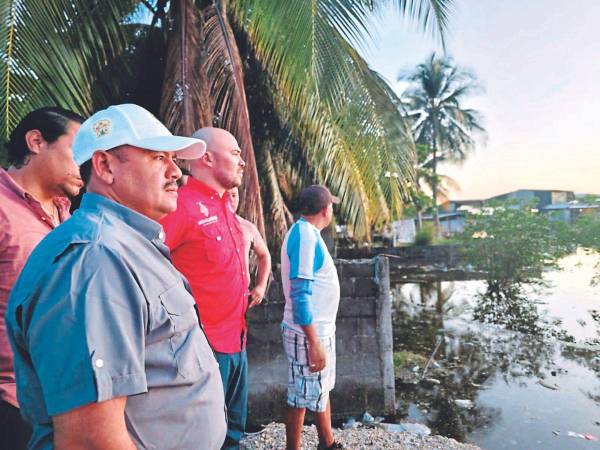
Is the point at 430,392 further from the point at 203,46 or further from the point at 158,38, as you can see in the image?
the point at 158,38

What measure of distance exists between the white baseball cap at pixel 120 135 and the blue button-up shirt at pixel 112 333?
0.46ft

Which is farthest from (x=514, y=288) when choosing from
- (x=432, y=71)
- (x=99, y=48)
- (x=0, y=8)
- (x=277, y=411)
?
(x=432, y=71)

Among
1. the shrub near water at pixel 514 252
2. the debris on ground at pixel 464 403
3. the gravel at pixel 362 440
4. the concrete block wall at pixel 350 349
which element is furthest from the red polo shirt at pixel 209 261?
the shrub near water at pixel 514 252

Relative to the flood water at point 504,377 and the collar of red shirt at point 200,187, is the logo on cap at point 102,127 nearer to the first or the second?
the collar of red shirt at point 200,187

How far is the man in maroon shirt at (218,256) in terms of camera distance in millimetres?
2201

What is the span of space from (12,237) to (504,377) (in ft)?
18.9

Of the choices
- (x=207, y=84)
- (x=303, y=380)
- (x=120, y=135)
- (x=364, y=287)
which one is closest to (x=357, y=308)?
(x=364, y=287)

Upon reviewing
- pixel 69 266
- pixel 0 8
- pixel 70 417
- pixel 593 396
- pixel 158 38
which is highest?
pixel 158 38

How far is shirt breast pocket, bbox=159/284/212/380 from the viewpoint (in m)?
1.07

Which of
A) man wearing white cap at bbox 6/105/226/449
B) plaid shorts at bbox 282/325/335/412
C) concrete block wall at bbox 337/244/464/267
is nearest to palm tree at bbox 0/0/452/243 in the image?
plaid shorts at bbox 282/325/335/412

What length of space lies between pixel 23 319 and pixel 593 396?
230 inches

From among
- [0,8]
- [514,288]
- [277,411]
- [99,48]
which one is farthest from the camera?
[514,288]

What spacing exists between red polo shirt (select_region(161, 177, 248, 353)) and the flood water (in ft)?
9.77

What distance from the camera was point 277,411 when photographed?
4.12 m
